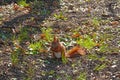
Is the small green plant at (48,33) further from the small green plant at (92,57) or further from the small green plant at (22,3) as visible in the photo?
the small green plant at (22,3)

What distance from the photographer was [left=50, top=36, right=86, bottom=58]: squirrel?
17.2 ft

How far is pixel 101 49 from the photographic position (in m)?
5.77

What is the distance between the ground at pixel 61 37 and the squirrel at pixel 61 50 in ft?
0.24

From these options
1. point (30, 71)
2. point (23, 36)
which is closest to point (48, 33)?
point (23, 36)

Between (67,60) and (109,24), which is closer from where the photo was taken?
(67,60)

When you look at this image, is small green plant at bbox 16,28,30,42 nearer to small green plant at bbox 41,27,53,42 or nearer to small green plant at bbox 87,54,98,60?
small green plant at bbox 41,27,53,42

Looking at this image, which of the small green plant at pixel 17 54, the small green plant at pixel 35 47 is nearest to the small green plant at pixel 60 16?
the small green plant at pixel 35 47

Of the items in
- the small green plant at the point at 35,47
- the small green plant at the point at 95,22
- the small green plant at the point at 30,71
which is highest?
the small green plant at the point at 35,47

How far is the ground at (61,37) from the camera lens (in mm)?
5082

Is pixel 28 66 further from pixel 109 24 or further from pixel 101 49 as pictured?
pixel 109 24

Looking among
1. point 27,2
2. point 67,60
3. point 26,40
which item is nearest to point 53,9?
point 27,2

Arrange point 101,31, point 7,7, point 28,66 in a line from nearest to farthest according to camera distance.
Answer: point 28,66
point 101,31
point 7,7

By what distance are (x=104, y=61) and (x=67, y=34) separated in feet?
4.30

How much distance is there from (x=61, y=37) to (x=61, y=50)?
116 cm
